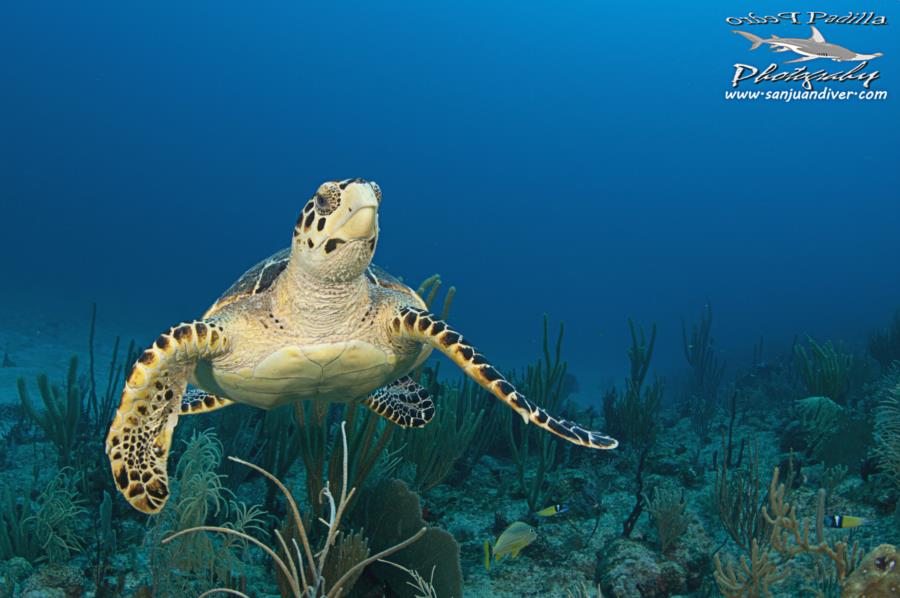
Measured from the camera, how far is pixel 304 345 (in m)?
3.13

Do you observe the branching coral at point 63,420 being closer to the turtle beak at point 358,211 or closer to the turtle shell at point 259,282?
the turtle shell at point 259,282

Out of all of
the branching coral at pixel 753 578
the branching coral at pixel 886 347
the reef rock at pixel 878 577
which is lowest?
the branching coral at pixel 753 578

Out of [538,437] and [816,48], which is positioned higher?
[816,48]

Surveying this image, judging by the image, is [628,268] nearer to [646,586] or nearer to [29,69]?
[646,586]

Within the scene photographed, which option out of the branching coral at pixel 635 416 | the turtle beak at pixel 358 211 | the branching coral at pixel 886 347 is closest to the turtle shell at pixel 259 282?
the turtle beak at pixel 358 211

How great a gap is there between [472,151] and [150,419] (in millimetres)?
113800

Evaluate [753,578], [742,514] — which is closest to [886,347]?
[742,514]

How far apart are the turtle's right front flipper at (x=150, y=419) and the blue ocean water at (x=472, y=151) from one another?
227ft

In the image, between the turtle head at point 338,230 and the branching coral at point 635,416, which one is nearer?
the turtle head at point 338,230

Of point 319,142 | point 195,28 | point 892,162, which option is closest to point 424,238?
point 319,142

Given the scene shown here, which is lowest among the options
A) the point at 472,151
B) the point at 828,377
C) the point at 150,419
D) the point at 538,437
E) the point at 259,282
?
the point at 538,437

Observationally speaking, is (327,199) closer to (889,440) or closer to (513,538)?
(513,538)

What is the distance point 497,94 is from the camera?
10494 centimetres

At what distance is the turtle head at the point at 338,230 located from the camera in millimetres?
2711
